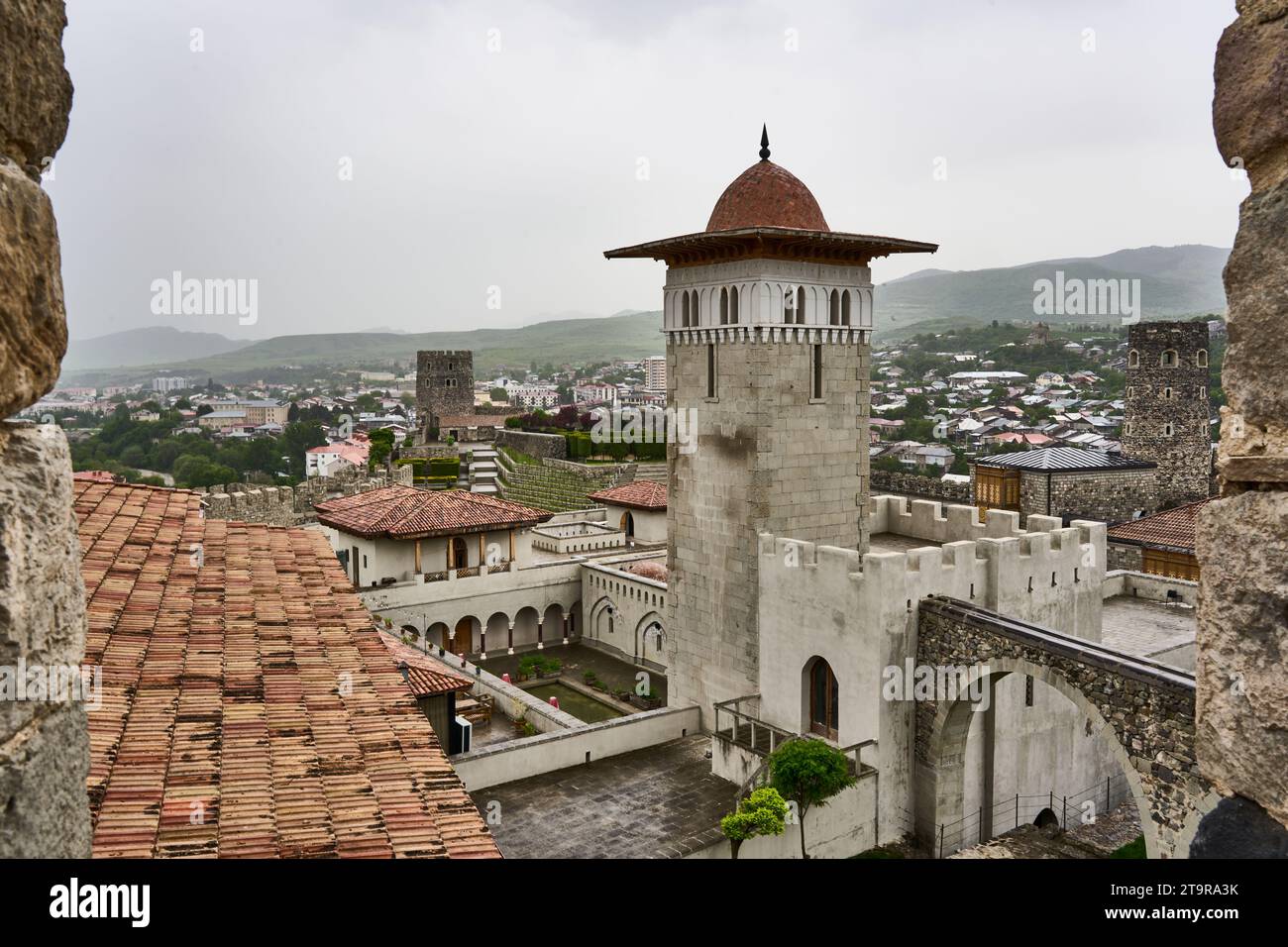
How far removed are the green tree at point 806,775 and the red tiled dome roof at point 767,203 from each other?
8.73m

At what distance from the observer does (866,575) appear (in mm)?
14117

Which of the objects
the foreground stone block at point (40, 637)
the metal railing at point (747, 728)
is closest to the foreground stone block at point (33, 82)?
the foreground stone block at point (40, 637)

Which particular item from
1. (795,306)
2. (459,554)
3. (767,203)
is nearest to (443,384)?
(459,554)

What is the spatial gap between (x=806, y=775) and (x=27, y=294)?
12255 mm

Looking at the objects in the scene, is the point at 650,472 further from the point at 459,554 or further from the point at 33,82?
the point at 33,82

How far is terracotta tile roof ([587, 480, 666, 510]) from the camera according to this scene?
99.7 feet

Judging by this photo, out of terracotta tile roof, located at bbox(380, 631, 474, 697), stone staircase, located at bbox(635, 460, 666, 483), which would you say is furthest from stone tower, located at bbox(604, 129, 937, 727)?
stone staircase, located at bbox(635, 460, 666, 483)

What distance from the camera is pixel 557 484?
51.9 meters

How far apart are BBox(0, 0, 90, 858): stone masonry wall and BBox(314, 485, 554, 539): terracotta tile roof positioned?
Answer: 22.1 metres

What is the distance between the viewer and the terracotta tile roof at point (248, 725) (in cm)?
430

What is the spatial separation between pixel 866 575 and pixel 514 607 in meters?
13.3

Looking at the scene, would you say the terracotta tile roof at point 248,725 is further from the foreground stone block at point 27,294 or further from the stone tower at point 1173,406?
the stone tower at point 1173,406
